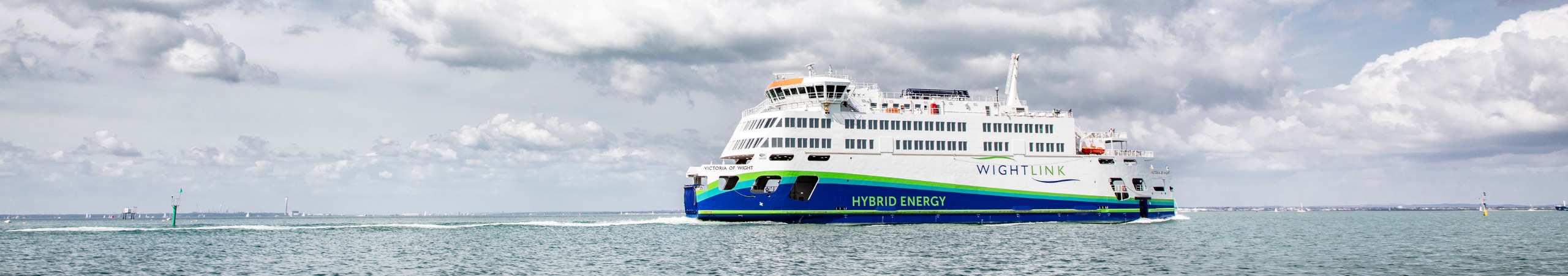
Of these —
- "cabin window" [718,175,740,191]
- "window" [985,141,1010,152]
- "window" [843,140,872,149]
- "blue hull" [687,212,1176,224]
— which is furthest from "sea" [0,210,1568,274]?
"window" [985,141,1010,152]

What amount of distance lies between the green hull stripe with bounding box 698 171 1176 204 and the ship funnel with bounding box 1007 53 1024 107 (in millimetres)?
5889

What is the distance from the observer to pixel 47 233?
4966 centimetres

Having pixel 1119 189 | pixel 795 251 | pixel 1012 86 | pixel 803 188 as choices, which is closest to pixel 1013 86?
pixel 1012 86

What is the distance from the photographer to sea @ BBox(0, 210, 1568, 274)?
26953 millimetres

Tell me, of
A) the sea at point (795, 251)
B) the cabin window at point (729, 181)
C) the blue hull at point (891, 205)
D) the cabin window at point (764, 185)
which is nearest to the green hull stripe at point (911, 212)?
the blue hull at point (891, 205)

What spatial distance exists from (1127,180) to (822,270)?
34317 millimetres

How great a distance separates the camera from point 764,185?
47.6m

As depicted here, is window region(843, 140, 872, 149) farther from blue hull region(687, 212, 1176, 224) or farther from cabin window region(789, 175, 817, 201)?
blue hull region(687, 212, 1176, 224)

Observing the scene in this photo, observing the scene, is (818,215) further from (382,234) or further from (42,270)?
(42,270)

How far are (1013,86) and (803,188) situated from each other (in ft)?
52.9

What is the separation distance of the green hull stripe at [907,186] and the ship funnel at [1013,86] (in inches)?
232

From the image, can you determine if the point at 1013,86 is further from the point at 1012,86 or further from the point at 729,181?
the point at 729,181

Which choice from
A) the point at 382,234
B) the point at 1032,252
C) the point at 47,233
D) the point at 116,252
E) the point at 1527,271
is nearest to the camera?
the point at 1527,271

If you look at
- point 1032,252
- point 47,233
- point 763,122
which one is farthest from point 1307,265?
point 47,233
